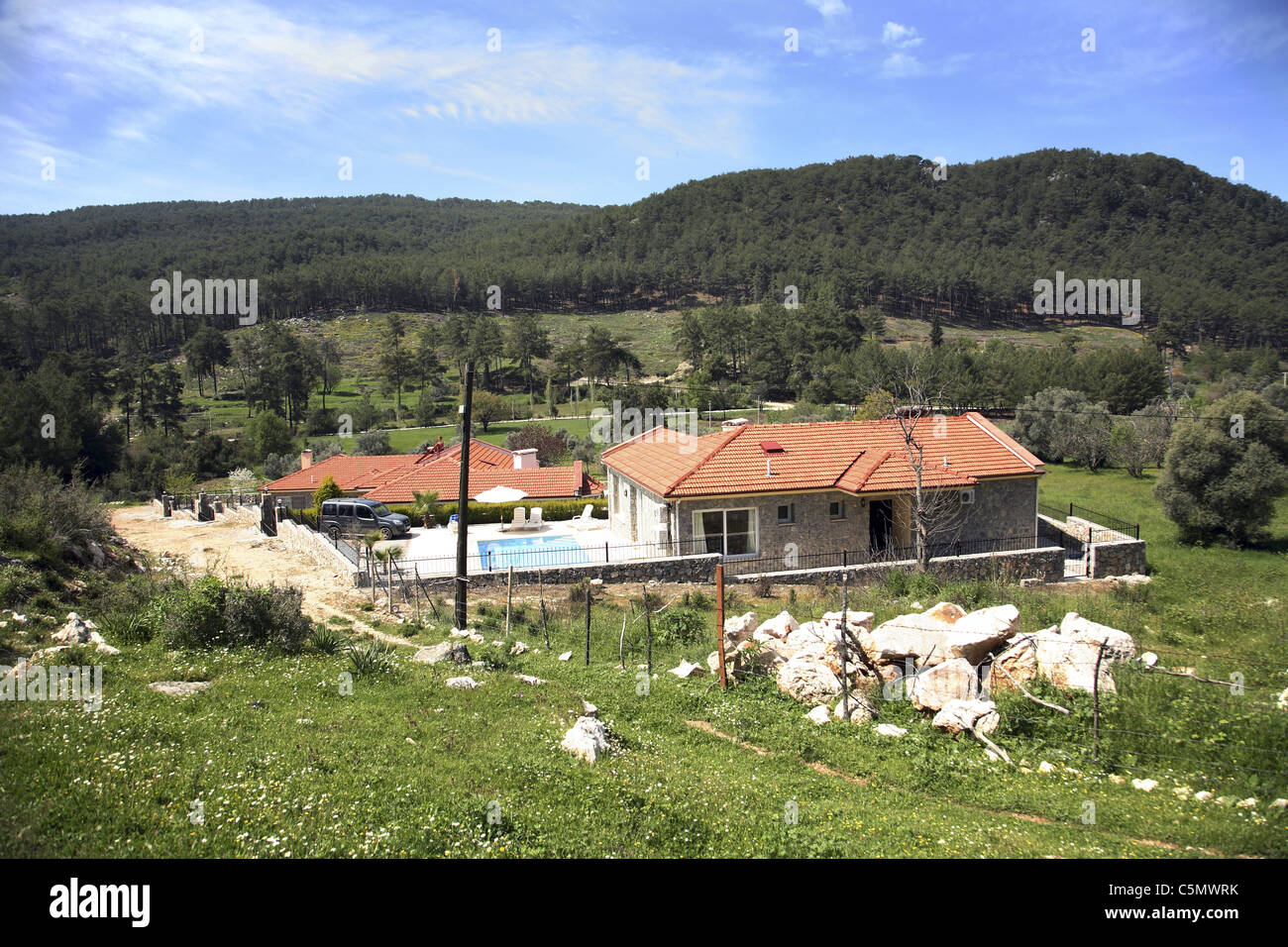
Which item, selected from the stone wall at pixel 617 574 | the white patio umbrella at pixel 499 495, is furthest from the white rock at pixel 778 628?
the white patio umbrella at pixel 499 495

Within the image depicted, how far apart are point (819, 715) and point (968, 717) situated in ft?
6.19

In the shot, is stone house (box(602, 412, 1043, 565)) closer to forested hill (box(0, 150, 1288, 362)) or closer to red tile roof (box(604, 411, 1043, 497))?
red tile roof (box(604, 411, 1043, 497))

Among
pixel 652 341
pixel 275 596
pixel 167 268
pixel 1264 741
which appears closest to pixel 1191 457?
pixel 1264 741

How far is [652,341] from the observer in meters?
126

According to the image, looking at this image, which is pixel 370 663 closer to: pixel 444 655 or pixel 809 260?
pixel 444 655

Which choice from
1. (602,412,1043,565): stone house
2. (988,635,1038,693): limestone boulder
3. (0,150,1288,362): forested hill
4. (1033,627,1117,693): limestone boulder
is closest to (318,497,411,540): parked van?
(602,412,1043,565): stone house

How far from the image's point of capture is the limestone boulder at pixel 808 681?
36.3 feet

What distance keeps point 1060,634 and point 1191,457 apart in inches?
1056

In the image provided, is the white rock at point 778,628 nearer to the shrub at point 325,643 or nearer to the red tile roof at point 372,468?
the shrub at point 325,643

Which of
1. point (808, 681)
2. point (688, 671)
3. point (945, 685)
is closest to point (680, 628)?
point (688, 671)

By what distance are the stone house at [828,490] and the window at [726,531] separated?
32mm

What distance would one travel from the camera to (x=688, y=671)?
12469mm

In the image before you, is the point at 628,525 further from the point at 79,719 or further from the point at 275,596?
the point at 79,719
